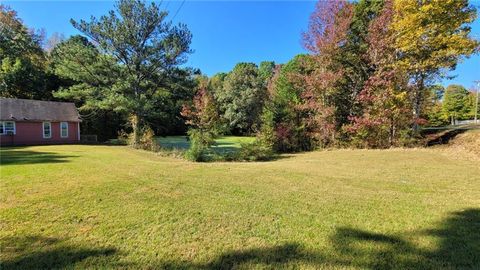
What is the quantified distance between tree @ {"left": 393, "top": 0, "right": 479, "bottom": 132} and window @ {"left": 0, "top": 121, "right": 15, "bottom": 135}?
28125mm

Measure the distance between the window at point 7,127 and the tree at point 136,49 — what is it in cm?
442

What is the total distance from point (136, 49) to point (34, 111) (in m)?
10.1

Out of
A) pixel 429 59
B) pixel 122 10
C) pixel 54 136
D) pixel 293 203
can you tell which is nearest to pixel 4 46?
pixel 54 136

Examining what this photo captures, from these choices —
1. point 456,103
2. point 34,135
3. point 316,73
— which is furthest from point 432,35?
point 456,103

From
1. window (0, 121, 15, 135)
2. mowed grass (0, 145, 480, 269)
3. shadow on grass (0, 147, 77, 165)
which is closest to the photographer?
mowed grass (0, 145, 480, 269)

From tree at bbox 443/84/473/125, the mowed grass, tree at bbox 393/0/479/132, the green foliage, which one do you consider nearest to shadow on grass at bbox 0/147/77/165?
the mowed grass

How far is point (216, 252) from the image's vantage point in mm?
3250

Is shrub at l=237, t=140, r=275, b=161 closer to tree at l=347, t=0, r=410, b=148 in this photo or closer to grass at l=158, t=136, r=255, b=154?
grass at l=158, t=136, r=255, b=154

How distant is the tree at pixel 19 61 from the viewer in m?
25.9

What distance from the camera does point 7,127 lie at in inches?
824

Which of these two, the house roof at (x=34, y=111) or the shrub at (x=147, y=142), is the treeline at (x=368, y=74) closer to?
the shrub at (x=147, y=142)

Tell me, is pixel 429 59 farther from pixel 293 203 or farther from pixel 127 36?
pixel 127 36

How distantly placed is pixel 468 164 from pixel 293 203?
8.66 m

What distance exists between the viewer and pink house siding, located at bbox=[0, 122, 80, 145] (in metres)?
21.0
